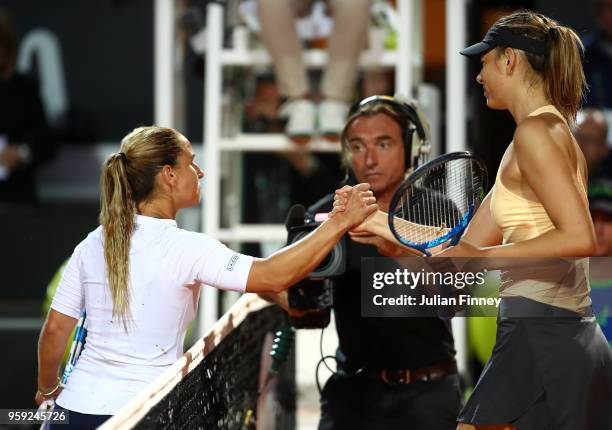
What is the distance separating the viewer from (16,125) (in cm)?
634

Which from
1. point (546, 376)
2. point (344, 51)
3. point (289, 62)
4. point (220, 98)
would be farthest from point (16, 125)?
point (546, 376)

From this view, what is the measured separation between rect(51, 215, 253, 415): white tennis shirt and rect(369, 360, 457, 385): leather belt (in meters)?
0.78

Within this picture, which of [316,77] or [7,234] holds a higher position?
[316,77]

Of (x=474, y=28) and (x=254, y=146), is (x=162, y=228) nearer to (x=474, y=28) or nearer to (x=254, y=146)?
(x=254, y=146)

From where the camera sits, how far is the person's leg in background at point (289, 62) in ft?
16.0

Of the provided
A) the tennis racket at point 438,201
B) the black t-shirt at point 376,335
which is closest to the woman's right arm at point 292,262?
the tennis racket at point 438,201

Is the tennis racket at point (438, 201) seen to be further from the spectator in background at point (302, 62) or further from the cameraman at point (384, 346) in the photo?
the spectator in background at point (302, 62)

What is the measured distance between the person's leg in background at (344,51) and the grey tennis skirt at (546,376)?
258 centimetres

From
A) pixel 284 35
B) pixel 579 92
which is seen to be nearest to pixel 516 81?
pixel 579 92

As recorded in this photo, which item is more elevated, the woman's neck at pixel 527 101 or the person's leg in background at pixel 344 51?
the person's leg in background at pixel 344 51

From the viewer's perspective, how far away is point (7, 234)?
6.27 meters

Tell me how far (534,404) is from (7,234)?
14.5 feet

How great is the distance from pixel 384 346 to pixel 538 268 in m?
0.91

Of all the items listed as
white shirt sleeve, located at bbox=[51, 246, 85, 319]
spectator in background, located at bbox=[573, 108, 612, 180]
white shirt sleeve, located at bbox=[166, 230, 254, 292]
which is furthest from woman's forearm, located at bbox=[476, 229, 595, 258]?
spectator in background, located at bbox=[573, 108, 612, 180]
